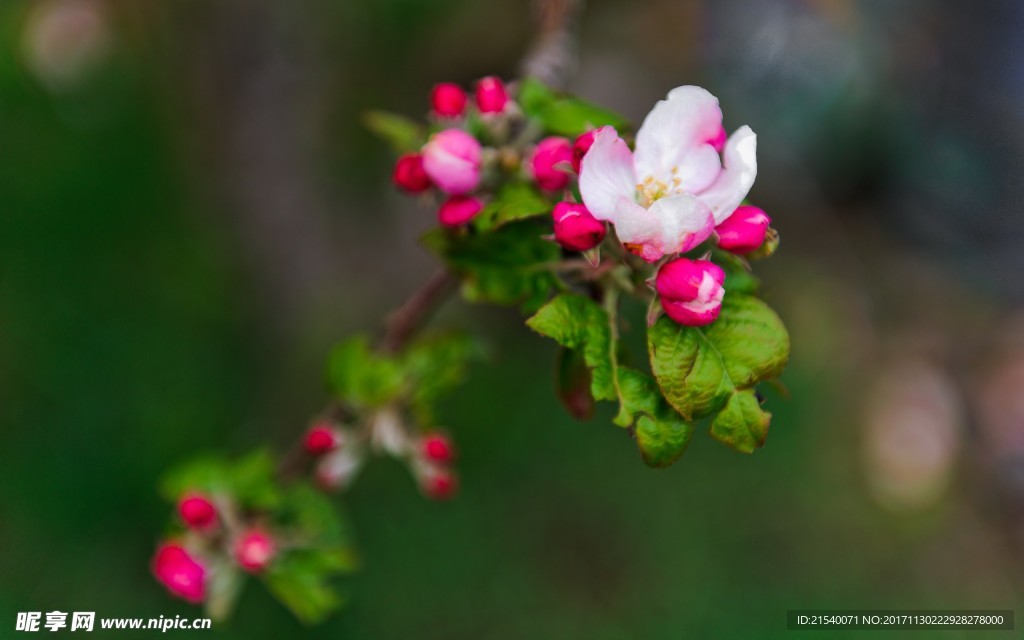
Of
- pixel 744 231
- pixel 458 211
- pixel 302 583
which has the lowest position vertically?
pixel 302 583

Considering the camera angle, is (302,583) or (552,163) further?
(302,583)

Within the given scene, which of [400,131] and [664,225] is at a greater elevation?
[400,131]

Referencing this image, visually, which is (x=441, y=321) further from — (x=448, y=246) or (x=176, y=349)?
(x=448, y=246)

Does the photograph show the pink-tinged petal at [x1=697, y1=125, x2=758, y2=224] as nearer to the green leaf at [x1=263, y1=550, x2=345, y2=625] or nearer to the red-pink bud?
the red-pink bud

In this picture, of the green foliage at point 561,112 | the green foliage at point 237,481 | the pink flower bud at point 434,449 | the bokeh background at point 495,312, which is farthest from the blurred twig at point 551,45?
Answer: the bokeh background at point 495,312

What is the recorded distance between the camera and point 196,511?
1306 mm

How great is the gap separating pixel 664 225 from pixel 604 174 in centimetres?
11

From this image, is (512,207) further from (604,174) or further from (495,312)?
(495,312)

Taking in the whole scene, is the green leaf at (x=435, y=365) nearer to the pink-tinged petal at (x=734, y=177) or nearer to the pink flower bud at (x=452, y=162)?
the pink flower bud at (x=452, y=162)

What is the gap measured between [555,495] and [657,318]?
183 cm

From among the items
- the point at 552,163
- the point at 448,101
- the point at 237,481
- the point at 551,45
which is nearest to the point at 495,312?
the point at 551,45

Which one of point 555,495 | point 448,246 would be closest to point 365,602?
point 555,495

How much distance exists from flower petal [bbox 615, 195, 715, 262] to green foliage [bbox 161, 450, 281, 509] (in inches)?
35.6

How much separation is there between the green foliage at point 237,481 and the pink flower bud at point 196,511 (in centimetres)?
8
